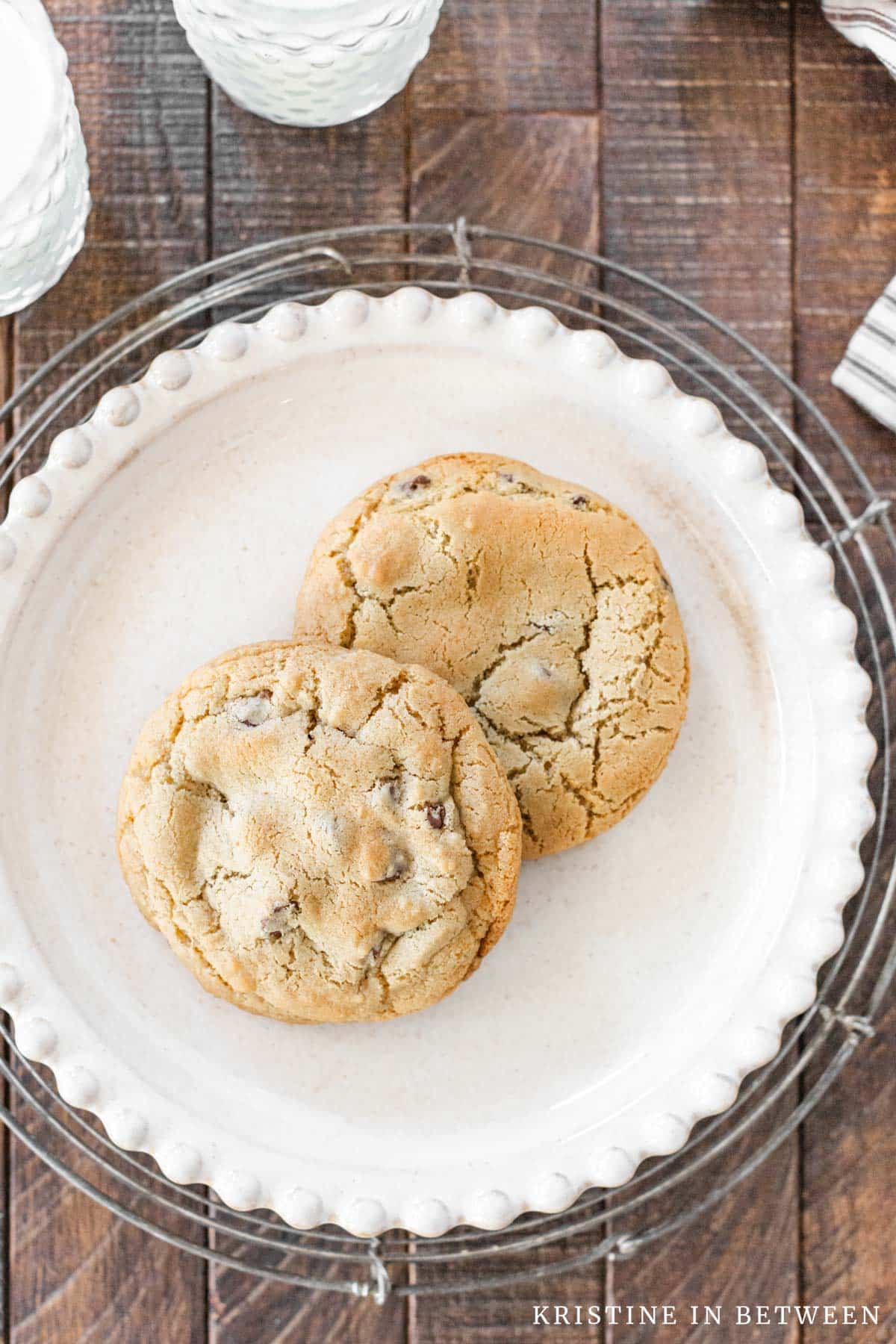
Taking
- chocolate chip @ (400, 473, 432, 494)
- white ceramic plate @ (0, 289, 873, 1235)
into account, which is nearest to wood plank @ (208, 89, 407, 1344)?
white ceramic plate @ (0, 289, 873, 1235)

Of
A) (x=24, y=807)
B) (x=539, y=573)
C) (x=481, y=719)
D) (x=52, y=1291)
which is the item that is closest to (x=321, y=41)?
(x=539, y=573)

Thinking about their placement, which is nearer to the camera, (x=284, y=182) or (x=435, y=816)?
(x=435, y=816)

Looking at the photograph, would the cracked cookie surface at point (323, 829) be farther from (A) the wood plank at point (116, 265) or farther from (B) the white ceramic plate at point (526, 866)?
(A) the wood plank at point (116, 265)

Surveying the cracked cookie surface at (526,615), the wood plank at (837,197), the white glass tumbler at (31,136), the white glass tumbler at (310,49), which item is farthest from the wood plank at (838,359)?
the white glass tumbler at (31,136)

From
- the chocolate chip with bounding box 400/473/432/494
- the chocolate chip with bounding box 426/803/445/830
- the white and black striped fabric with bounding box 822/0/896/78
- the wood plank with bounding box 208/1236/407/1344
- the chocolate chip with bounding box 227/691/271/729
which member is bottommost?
the wood plank with bounding box 208/1236/407/1344

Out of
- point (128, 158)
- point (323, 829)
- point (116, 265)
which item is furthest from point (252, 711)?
point (128, 158)

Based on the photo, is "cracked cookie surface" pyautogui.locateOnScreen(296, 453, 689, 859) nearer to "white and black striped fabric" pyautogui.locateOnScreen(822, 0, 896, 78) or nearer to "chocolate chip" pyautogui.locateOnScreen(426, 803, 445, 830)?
"chocolate chip" pyautogui.locateOnScreen(426, 803, 445, 830)

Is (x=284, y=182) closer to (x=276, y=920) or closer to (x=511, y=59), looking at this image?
(x=511, y=59)

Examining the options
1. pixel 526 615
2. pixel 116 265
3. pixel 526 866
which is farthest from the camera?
pixel 116 265
